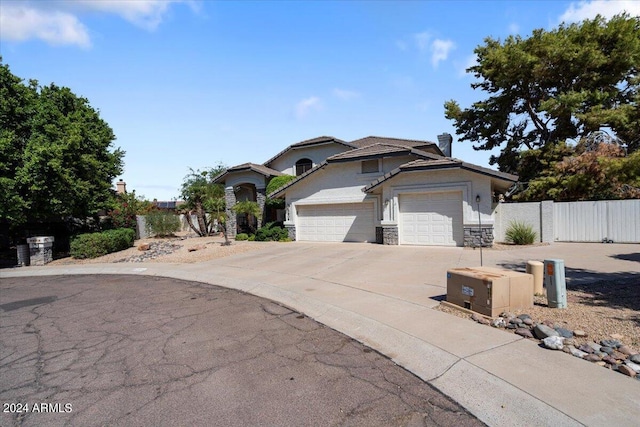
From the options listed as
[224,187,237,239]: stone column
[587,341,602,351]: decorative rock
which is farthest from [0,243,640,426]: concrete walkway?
[224,187,237,239]: stone column

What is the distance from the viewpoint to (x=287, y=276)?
10.2 metres

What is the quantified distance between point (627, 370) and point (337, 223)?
16184 millimetres

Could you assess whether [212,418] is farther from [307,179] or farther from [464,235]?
[307,179]

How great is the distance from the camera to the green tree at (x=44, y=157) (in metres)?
14.8

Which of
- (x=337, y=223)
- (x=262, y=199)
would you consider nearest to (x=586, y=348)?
(x=337, y=223)

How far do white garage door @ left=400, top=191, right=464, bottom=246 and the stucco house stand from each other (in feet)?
0.14

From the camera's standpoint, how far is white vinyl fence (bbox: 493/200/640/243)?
1555 cm

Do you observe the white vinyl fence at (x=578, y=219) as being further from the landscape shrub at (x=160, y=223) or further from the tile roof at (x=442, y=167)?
the landscape shrub at (x=160, y=223)

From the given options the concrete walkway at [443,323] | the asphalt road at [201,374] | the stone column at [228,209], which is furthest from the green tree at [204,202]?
the asphalt road at [201,374]

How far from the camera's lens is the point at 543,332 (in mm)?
4812

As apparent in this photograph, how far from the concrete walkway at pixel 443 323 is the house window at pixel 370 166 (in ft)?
20.7

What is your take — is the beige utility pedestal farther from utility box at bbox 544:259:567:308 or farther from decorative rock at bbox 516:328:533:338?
decorative rock at bbox 516:328:533:338

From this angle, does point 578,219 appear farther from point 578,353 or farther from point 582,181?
point 578,353

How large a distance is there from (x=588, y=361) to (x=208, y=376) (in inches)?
186
